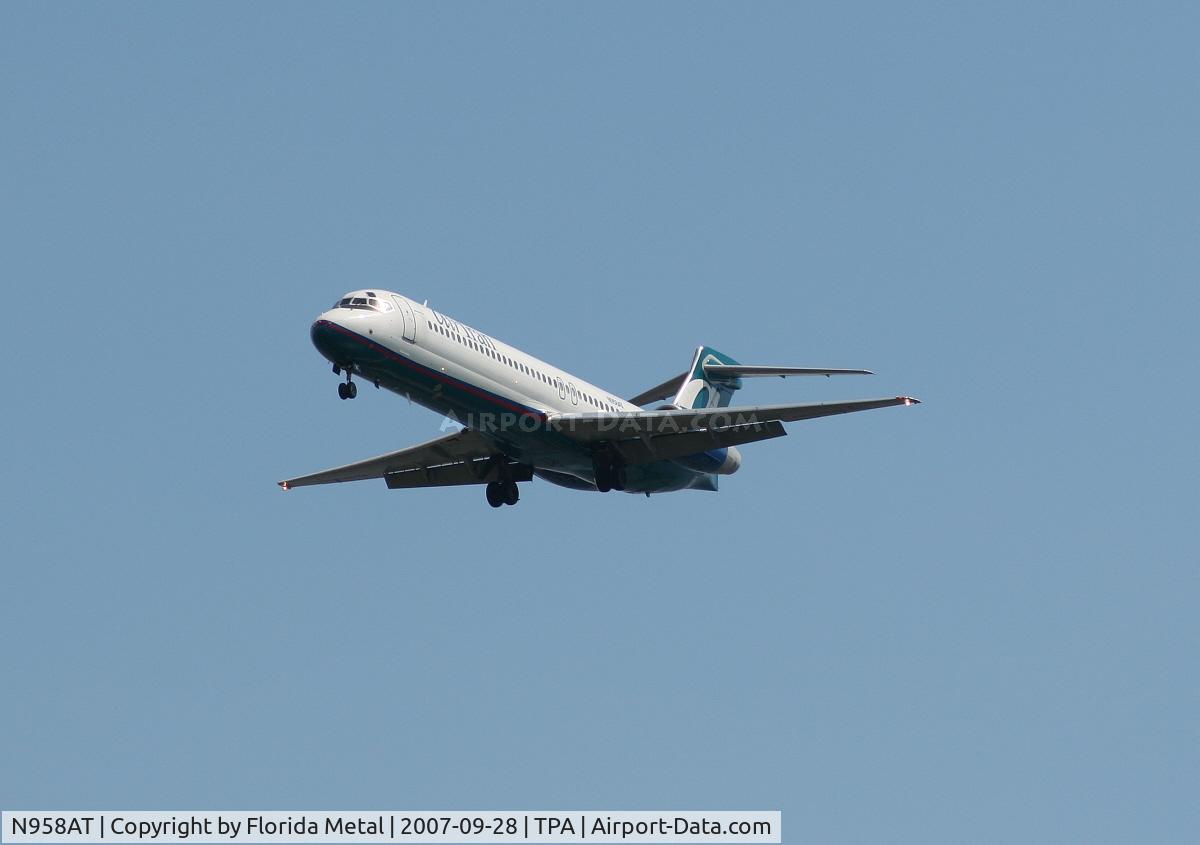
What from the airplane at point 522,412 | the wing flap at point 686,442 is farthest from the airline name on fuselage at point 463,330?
the wing flap at point 686,442

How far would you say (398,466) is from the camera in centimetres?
5203

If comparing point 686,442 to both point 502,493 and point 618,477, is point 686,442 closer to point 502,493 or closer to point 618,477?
point 618,477

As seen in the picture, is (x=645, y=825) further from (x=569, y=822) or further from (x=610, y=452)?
(x=610, y=452)

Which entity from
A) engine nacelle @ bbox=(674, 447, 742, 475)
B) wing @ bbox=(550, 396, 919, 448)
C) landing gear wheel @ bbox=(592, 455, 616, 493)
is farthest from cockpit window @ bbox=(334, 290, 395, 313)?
engine nacelle @ bbox=(674, 447, 742, 475)

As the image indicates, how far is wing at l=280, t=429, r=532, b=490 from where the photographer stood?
50.2m

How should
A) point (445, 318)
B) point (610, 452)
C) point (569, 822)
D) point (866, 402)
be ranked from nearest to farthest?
point (569, 822), point (866, 402), point (445, 318), point (610, 452)

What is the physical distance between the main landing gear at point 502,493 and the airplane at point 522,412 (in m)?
0.03

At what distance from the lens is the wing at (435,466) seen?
Answer: 5016 cm

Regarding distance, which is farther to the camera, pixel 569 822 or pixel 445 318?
pixel 445 318

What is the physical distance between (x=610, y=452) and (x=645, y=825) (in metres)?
13.7

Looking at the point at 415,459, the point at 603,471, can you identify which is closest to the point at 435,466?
the point at 415,459

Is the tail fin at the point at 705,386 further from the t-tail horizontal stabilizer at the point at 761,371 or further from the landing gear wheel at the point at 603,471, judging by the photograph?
the landing gear wheel at the point at 603,471

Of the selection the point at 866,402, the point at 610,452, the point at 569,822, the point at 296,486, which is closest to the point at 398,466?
the point at 296,486

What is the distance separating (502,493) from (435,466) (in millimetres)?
2337
